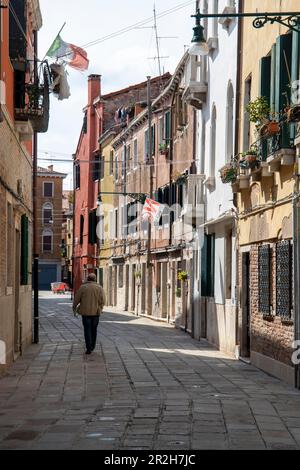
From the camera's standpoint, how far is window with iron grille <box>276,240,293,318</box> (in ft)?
46.4

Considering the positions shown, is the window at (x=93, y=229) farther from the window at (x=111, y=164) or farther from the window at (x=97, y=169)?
the window at (x=111, y=164)

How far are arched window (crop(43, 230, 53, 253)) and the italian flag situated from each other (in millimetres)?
71093

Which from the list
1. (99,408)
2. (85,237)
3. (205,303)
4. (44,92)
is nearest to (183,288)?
(205,303)

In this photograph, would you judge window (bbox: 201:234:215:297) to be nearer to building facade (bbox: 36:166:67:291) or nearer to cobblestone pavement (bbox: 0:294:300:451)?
cobblestone pavement (bbox: 0:294:300:451)

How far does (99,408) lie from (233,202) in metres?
9.21

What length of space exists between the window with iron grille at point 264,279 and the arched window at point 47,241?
7321 centimetres

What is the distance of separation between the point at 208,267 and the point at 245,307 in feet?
16.9

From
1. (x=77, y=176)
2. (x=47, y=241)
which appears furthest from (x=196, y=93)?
(x=47, y=241)

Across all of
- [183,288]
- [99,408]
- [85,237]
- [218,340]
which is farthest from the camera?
[85,237]

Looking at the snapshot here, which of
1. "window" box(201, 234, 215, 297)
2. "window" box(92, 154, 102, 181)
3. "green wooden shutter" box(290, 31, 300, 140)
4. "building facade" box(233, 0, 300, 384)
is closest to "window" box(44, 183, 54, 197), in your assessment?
"window" box(92, 154, 102, 181)

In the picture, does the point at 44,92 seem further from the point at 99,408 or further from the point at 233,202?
the point at 99,408

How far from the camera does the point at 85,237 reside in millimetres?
56719

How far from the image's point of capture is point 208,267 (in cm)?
2352

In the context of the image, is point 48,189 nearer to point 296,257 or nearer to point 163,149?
point 163,149
